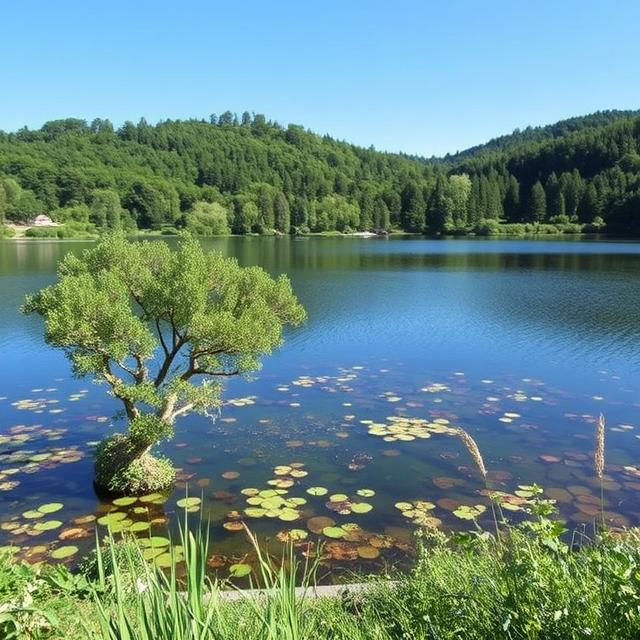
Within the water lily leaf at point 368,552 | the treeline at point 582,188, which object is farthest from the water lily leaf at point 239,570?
the treeline at point 582,188

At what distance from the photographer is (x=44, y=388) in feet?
72.7

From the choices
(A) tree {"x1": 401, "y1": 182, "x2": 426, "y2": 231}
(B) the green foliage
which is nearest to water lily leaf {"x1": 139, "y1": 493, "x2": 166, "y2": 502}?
(B) the green foliage

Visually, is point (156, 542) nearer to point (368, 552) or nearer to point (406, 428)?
point (368, 552)

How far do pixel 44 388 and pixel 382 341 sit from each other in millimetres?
16235

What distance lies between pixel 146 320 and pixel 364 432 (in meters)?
7.16

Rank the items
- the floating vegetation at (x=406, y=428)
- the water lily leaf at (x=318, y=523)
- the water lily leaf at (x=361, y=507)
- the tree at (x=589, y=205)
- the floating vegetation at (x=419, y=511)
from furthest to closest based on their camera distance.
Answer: the tree at (x=589, y=205), the floating vegetation at (x=406, y=428), the water lily leaf at (x=361, y=507), the floating vegetation at (x=419, y=511), the water lily leaf at (x=318, y=523)

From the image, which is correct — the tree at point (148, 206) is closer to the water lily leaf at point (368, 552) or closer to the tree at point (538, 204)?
the tree at point (538, 204)

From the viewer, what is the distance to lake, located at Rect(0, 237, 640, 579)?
12.2 metres

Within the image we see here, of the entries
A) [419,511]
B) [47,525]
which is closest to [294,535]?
[419,511]

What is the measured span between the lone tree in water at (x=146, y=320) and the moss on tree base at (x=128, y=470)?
23mm

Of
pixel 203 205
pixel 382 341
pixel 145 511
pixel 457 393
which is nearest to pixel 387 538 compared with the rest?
pixel 145 511

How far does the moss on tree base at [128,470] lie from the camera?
43.9 ft

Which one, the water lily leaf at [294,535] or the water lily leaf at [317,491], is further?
the water lily leaf at [317,491]

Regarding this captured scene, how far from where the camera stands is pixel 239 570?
1023cm
